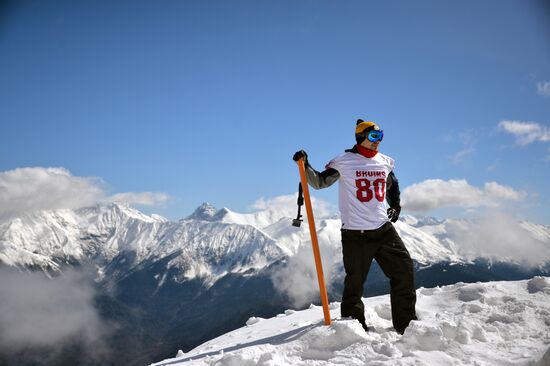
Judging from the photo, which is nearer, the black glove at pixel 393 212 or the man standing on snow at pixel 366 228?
the man standing on snow at pixel 366 228

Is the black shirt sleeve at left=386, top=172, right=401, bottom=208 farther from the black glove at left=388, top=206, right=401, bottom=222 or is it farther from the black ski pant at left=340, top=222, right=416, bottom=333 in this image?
the black ski pant at left=340, top=222, right=416, bottom=333

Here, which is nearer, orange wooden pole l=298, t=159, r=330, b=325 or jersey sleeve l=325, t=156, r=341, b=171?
orange wooden pole l=298, t=159, r=330, b=325

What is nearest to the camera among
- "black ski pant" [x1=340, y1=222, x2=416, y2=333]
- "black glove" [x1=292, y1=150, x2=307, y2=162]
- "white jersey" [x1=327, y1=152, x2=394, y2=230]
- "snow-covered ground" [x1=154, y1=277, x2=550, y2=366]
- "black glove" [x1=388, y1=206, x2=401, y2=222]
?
"snow-covered ground" [x1=154, y1=277, x2=550, y2=366]

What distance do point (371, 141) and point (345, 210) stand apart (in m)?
1.18

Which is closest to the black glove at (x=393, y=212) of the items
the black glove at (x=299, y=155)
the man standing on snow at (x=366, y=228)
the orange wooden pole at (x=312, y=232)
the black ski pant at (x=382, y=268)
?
the man standing on snow at (x=366, y=228)

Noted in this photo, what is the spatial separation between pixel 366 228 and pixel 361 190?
57 cm

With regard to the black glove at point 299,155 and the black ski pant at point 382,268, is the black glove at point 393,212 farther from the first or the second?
the black glove at point 299,155

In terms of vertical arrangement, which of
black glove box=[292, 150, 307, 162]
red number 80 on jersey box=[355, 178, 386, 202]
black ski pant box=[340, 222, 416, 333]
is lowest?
black ski pant box=[340, 222, 416, 333]

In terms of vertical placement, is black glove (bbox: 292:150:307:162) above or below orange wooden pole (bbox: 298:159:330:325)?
above

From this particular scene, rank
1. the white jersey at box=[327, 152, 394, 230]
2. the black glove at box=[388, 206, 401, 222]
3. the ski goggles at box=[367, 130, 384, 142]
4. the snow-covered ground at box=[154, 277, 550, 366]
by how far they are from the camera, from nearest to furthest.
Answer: the snow-covered ground at box=[154, 277, 550, 366] < the white jersey at box=[327, 152, 394, 230] < the ski goggles at box=[367, 130, 384, 142] < the black glove at box=[388, 206, 401, 222]

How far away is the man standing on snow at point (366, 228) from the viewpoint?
5.77m

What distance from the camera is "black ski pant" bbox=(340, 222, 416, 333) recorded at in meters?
5.74

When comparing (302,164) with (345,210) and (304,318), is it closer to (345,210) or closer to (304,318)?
(345,210)

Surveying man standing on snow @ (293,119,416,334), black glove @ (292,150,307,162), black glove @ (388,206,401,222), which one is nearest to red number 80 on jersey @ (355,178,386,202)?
man standing on snow @ (293,119,416,334)
